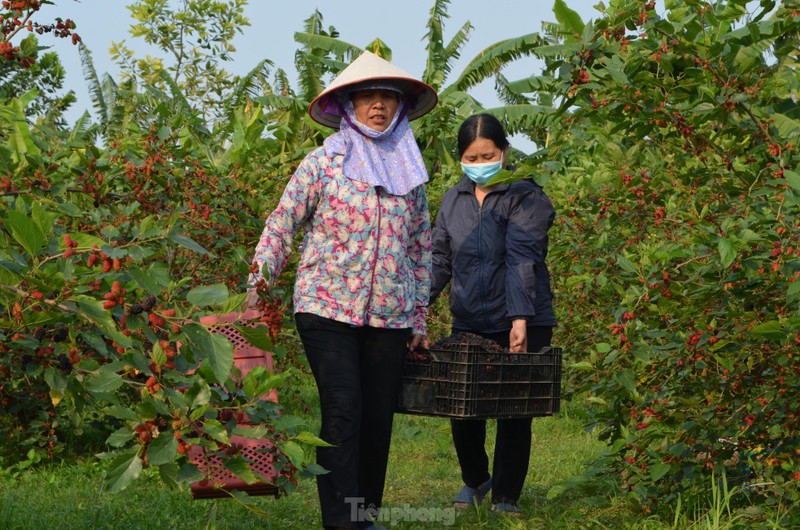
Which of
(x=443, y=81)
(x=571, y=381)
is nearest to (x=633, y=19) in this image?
(x=571, y=381)

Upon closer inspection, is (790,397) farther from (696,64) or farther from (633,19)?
(633,19)

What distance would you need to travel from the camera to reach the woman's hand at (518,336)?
4.80 metres

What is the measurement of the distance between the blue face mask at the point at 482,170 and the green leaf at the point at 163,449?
2.93 m

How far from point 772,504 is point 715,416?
40 cm

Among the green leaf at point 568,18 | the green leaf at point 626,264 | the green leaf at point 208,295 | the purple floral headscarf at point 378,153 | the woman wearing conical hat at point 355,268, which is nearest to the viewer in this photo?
the green leaf at point 208,295

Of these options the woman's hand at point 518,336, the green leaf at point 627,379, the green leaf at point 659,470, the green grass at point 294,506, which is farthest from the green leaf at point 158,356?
the woman's hand at point 518,336

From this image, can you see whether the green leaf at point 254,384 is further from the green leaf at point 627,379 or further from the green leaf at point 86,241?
the green leaf at point 627,379

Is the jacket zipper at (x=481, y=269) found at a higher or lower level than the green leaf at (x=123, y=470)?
higher

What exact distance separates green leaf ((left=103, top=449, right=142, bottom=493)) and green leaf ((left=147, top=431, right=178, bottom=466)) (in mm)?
33

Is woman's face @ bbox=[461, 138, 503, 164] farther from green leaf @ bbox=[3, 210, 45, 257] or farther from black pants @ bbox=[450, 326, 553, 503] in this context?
green leaf @ bbox=[3, 210, 45, 257]

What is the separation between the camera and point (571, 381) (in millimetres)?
8094

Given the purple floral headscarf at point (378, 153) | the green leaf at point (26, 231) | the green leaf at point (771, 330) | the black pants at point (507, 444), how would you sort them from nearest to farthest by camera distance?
the green leaf at point (26, 231) < the green leaf at point (771, 330) < the purple floral headscarf at point (378, 153) < the black pants at point (507, 444)

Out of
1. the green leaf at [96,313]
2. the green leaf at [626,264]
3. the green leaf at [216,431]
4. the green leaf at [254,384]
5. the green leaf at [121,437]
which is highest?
the green leaf at [626,264]

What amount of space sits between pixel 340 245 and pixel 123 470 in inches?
77.4
